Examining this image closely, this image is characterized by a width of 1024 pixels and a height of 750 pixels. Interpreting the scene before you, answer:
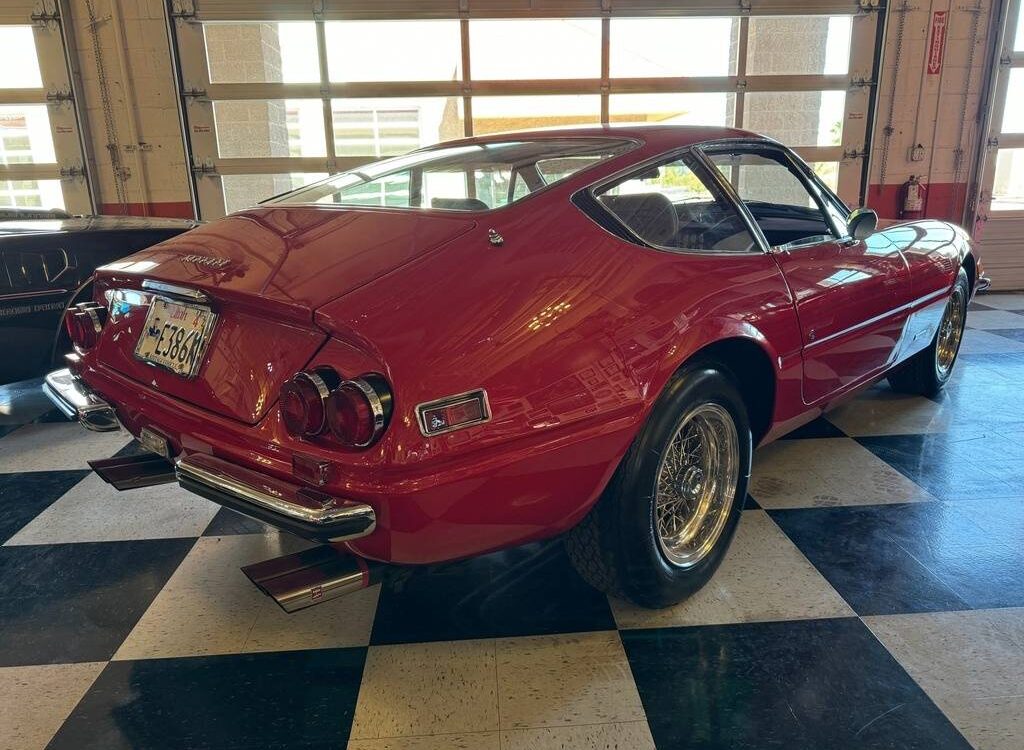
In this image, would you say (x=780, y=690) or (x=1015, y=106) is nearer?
(x=780, y=690)

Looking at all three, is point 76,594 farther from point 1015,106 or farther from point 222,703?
point 1015,106

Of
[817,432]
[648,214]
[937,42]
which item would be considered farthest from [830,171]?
[648,214]

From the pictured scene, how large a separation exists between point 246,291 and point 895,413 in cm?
295

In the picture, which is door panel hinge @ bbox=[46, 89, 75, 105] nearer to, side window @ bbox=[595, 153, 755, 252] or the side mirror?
side window @ bbox=[595, 153, 755, 252]

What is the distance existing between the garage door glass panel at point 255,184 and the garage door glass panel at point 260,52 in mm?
773

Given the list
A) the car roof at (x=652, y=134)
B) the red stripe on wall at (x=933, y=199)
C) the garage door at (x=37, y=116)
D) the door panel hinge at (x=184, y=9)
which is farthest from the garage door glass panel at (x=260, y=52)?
the red stripe on wall at (x=933, y=199)

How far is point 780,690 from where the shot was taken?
147 cm

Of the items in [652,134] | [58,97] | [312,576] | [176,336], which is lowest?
[312,576]

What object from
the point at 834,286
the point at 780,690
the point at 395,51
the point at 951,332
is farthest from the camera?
the point at 395,51

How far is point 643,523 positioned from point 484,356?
1.99 ft

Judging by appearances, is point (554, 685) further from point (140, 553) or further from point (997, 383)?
point (997, 383)

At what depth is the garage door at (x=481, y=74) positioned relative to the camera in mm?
5664

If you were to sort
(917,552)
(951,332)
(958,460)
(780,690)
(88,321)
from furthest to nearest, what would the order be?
1. (951,332)
2. (958,460)
3. (917,552)
4. (88,321)
5. (780,690)

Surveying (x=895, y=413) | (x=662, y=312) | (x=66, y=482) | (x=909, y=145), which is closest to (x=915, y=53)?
(x=909, y=145)
